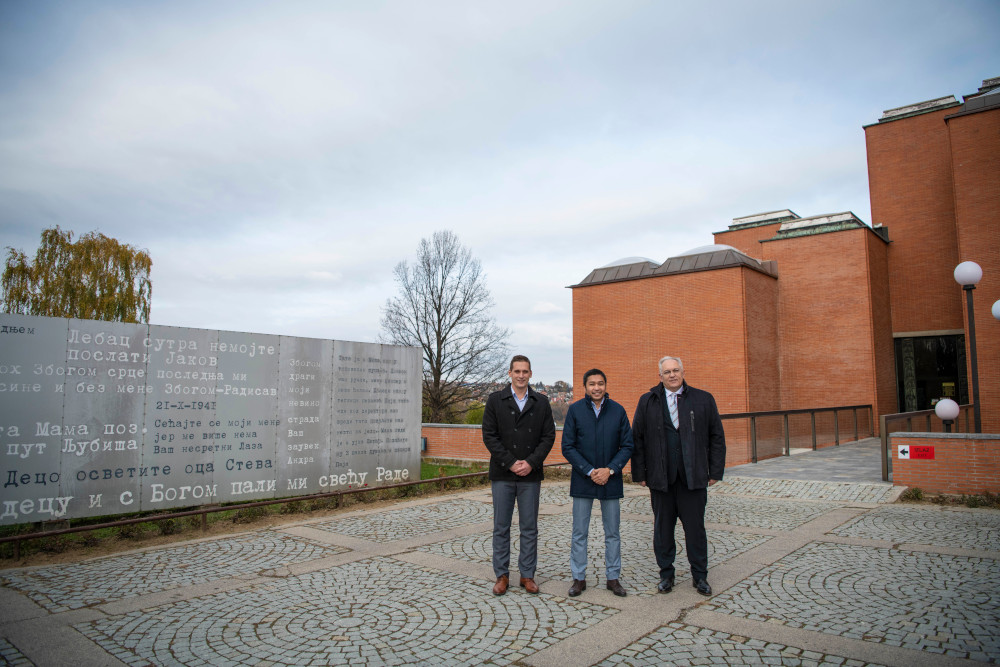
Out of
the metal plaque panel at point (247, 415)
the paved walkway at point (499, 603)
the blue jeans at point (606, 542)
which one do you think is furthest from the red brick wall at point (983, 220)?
the metal plaque panel at point (247, 415)

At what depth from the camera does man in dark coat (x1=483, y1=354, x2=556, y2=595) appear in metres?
4.91

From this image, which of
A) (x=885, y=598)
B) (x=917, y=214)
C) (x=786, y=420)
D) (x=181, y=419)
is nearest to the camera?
(x=885, y=598)

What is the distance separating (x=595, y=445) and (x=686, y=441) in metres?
0.70

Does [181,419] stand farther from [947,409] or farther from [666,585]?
[947,409]

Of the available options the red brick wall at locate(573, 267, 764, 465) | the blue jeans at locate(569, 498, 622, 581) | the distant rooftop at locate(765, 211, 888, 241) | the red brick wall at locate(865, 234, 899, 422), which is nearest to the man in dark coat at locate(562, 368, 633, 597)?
the blue jeans at locate(569, 498, 622, 581)

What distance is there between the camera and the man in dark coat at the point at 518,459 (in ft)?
16.1

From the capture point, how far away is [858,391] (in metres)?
22.2

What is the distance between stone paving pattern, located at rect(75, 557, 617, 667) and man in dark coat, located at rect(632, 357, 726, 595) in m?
0.86

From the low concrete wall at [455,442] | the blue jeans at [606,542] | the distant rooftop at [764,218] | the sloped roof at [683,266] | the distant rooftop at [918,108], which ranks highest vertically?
the distant rooftop at [918,108]

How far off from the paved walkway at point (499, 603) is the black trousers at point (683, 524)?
0.22 m

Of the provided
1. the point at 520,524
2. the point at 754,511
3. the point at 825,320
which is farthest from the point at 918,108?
the point at 520,524

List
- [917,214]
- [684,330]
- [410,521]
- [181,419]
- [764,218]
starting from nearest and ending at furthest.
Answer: [410,521] → [181,419] → [684,330] → [917,214] → [764,218]

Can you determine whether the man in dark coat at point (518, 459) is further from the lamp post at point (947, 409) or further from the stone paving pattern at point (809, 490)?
the lamp post at point (947, 409)

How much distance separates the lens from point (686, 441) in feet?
16.0
